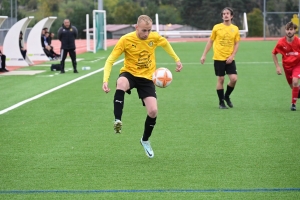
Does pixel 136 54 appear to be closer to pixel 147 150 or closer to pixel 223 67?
pixel 147 150

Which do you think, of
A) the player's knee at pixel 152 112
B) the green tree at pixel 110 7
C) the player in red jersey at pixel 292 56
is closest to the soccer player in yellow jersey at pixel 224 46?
the player in red jersey at pixel 292 56

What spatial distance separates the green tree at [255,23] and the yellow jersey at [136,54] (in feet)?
195

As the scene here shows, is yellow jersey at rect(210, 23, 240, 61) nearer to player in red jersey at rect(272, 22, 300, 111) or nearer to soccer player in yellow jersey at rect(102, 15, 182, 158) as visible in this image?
player in red jersey at rect(272, 22, 300, 111)

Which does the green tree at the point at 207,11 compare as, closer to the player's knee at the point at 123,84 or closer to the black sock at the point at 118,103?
the player's knee at the point at 123,84

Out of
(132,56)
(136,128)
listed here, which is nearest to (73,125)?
(136,128)

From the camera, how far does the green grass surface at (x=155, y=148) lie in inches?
300

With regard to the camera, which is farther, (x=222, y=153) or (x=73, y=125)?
(x=73, y=125)

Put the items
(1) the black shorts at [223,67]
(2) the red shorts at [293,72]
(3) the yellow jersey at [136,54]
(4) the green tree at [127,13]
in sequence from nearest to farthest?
1. (3) the yellow jersey at [136,54]
2. (2) the red shorts at [293,72]
3. (1) the black shorts at [223,67]
4. (4) the green tree at [127,13]

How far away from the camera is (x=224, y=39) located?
14.9 metres

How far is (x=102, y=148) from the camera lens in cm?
1023

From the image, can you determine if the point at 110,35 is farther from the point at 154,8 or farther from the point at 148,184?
the point at 148,184

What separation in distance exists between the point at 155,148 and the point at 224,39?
5229mm

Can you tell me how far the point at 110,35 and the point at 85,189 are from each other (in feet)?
204

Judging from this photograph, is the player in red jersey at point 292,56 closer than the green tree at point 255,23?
Yes
